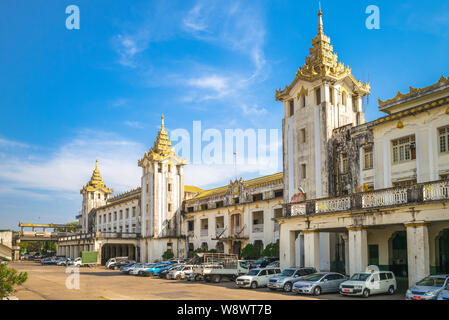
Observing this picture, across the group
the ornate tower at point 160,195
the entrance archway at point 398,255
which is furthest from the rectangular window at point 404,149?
the ornate tower at point 160,195

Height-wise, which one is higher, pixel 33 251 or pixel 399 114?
pixel 399 114

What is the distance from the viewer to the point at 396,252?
1261 inches

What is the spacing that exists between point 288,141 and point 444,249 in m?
16.2

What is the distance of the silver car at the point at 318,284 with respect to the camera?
25.4 metres

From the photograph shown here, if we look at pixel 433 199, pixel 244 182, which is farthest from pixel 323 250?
pixel 244 182

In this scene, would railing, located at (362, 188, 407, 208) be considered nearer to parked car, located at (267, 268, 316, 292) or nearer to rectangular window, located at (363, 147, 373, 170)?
parked car, located at (267, 268, 316, 292)

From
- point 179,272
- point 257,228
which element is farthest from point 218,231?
point 179,272

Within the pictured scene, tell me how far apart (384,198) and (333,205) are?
369 cm

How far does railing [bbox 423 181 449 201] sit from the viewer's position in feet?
73.4

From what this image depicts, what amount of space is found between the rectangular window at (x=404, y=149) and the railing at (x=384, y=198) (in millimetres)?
6125

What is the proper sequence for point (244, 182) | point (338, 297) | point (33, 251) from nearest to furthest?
point (338, 297) < point (244, 182) < point (33, 251)

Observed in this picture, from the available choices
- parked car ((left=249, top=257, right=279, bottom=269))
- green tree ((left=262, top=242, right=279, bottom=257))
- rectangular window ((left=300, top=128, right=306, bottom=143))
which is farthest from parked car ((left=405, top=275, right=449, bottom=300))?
green tree ((left=262, top=242, right=279, bottom=257))

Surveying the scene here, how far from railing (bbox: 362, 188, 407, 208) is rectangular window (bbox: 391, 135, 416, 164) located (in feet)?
20.1

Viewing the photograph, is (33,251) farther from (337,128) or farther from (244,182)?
(337,128)
